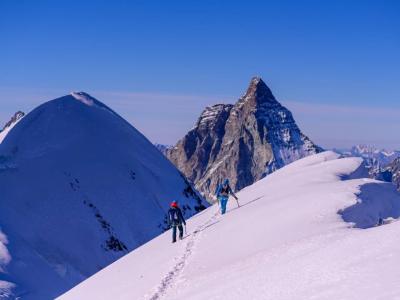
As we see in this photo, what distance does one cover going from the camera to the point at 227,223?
2714 cm

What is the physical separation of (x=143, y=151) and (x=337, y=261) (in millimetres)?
66105

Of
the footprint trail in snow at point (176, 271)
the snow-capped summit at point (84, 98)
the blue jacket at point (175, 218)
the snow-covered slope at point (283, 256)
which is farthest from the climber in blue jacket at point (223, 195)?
the snow-capped summit at point (84, 98)

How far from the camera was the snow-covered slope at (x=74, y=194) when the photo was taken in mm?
40056

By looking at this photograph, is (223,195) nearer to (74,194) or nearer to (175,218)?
(175,218)

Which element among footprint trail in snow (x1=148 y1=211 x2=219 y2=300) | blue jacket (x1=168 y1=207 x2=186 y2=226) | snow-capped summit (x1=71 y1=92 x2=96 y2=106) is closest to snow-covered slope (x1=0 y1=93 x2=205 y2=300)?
snow-capped summit (x1=71 y1=92 x2=96 y2=106)

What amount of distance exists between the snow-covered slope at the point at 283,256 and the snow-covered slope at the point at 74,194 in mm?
13026

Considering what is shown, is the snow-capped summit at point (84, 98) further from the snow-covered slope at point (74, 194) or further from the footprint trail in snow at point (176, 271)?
the footprint trail in snow at point (176, 271)

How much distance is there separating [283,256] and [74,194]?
44428mm

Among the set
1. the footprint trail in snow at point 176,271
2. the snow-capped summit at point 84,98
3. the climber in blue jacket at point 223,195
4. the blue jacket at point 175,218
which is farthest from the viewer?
the snow-capped summit at point 84,98

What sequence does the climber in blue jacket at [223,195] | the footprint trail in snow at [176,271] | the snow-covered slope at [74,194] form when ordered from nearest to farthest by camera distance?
the footprint trail in snow at [176,271] < the climber in blue jacket at [223,195] < the snow-covered slope at [74,194]

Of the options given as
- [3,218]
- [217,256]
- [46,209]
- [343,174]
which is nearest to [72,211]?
[46,209]

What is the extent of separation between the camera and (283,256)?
55.0 ft

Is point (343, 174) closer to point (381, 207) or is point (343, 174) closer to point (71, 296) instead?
point (381, 207)

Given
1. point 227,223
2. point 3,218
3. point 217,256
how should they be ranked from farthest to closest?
1. point 3,218
2. point 227,223
3. point 217,256
